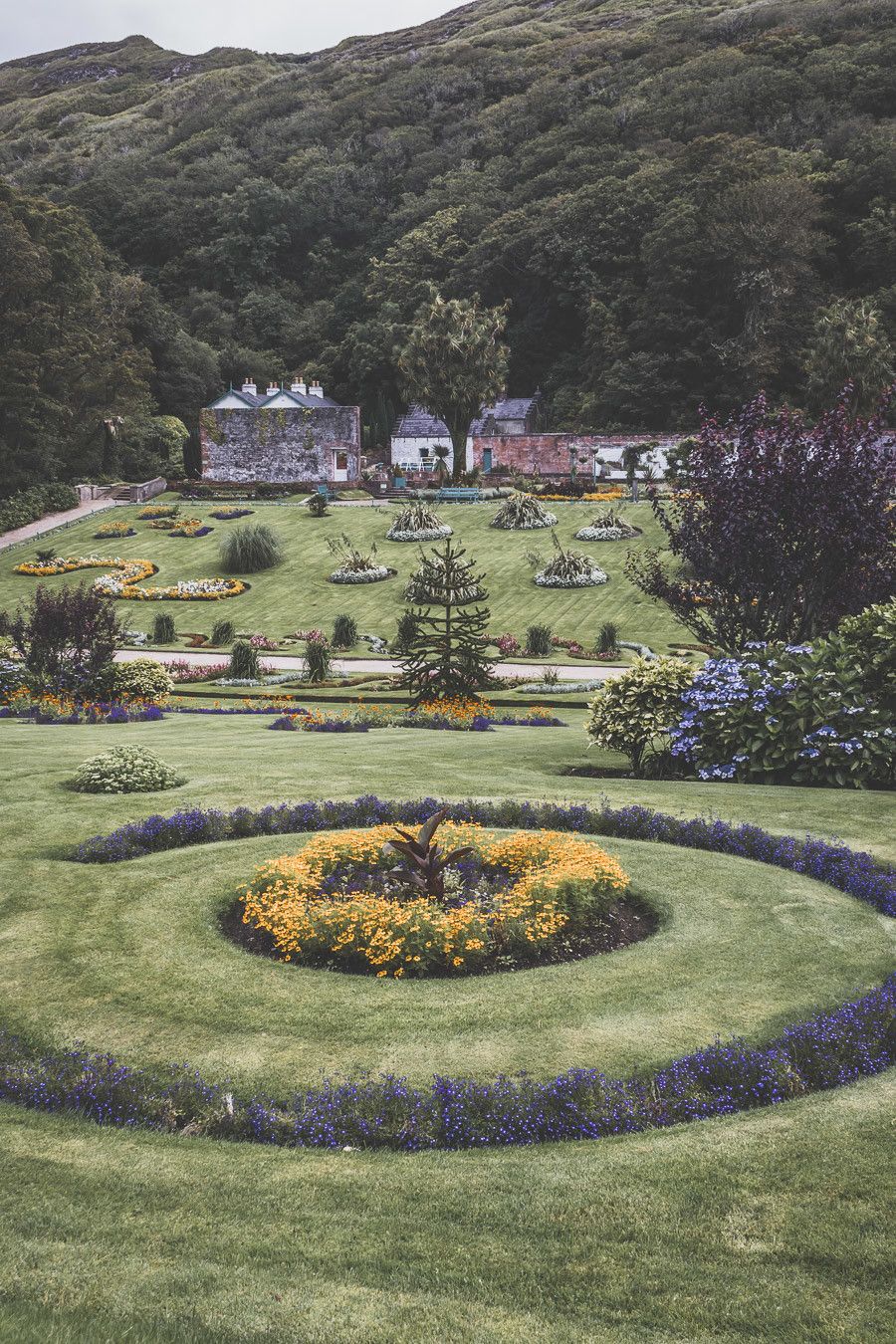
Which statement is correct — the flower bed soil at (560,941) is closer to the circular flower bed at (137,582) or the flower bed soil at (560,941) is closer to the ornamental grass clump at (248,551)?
the circular flower bed at (137,582)

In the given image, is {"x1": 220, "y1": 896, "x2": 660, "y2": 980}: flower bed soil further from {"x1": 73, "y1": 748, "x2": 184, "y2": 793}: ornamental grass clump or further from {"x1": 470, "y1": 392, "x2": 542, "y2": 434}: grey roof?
{"x1": 470, "y1": 392, "x2": 542, "y2": 434}: grey roof

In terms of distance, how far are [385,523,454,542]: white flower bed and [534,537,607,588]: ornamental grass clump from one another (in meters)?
7.73

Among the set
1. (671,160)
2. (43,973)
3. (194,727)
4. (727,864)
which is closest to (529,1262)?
(43,973)

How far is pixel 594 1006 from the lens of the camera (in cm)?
711

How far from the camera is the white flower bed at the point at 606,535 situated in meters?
44.2

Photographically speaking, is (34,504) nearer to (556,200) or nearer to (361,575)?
(361,575)

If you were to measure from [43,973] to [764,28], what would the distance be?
410 feet

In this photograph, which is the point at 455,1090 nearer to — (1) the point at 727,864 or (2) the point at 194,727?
(1) the point at 727,864

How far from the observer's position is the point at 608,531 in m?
44.4

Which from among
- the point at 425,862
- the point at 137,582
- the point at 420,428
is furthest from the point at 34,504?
the point at 425,862

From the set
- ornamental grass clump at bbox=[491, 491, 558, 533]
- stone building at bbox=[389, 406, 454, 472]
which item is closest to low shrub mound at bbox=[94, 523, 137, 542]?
ornamental grass clump at bbox=[491, 491, 558, 533]

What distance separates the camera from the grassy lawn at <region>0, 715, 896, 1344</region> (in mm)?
4008

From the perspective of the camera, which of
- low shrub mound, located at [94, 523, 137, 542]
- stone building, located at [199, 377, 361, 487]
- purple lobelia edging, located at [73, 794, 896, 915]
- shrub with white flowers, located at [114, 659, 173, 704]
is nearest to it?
purple lobelia edging, located at [73, 794, 896, 915]

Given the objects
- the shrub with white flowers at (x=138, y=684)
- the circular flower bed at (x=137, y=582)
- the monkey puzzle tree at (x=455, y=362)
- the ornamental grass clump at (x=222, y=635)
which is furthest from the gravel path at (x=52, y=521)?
the shrub with white flowers at (x=138, y=684)
